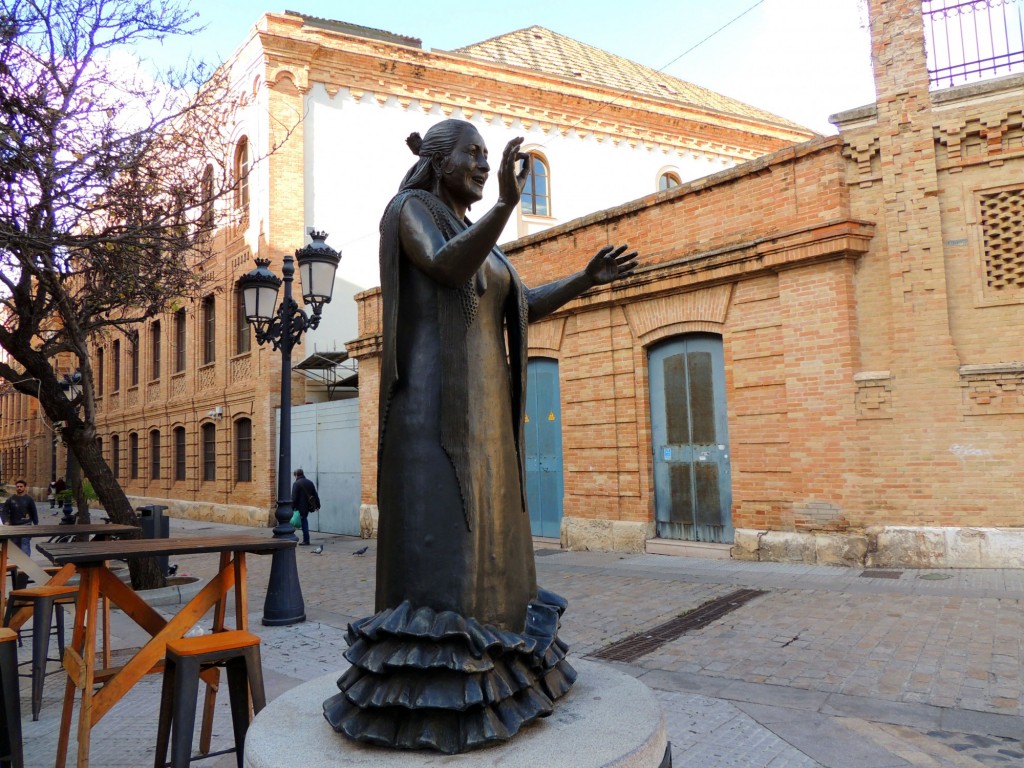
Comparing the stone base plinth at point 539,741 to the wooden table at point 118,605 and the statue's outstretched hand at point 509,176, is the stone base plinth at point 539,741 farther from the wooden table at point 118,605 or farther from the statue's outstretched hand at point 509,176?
the statue's outstretched hand at point 509,176

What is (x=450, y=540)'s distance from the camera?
2361 mm

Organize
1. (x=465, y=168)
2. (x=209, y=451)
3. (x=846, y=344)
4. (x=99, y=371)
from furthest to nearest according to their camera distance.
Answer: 1. (x=99, y=371)
2. (x=209, y=451)
3. (x=846, y=344)
4. (x=465, y=168)

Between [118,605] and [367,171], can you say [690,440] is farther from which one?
[367,171]

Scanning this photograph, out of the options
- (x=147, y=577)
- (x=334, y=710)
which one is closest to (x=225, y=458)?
(x=147, y=577)

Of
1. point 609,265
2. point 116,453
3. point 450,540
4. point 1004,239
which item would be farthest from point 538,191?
point 116,453

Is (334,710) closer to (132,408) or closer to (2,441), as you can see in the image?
(132,408)

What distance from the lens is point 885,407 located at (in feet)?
29.8

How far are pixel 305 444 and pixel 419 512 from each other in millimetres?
17160

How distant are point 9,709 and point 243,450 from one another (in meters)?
18.2

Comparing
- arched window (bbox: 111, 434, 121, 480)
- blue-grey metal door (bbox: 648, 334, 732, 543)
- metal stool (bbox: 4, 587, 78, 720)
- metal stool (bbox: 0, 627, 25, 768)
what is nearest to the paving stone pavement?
metal stool (bbox: 4, 587, 78, 720)

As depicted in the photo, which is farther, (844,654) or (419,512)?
(844,654)

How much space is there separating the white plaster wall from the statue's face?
1637 centimetres

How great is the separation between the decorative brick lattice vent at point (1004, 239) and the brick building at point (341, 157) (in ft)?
45.3

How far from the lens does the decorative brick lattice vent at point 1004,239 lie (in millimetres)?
8680
